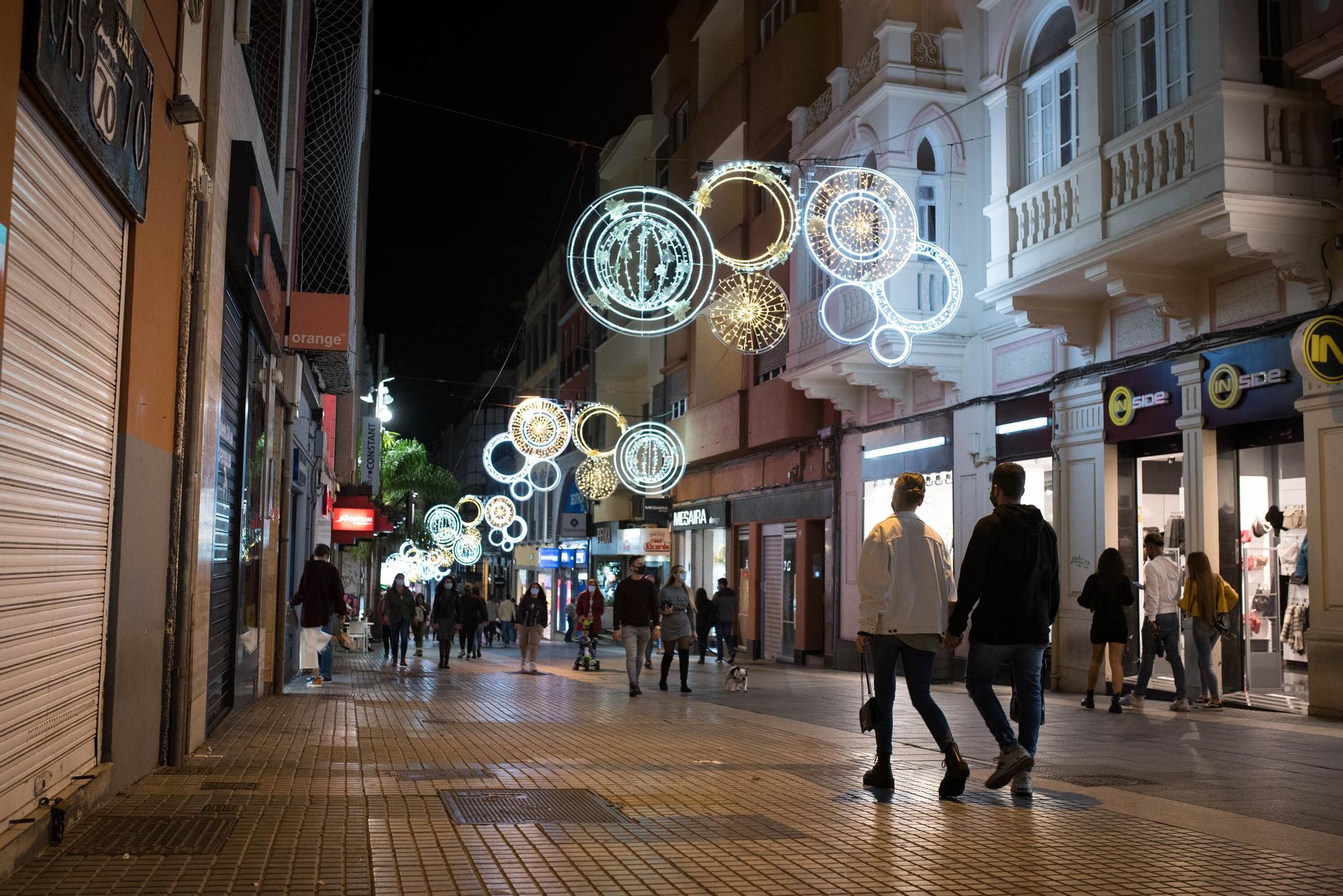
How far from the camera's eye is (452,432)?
11588cm

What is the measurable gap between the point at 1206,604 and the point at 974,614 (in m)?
7.03

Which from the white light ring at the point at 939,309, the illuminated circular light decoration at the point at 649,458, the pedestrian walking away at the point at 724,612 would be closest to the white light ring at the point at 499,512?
the illuminated circular light decoration at the point at 649,458

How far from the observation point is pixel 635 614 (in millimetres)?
17719

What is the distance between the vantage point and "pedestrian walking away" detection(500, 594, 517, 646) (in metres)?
35.3

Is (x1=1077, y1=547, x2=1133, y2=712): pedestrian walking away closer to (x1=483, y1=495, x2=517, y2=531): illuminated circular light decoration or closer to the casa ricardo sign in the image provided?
the casa ricardo sign

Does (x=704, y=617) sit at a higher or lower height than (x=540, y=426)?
lower

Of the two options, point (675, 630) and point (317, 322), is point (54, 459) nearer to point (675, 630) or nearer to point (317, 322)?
point (317, 322)

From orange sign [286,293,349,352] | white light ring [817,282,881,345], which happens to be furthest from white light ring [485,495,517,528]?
orange sign [286,293,349,352]

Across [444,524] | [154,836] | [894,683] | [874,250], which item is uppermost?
[874,250]

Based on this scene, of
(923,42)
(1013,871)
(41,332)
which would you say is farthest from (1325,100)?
(41,332)

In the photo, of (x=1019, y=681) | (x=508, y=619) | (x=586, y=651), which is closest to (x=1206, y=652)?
(x=1019, y=681)

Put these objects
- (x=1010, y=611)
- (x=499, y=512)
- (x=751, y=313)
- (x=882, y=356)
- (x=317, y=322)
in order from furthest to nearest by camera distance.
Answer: (x=499, y=512)
(x=751, y=313)
(x=882, y=356)
(x=317, y=322)
(x=1010, y=611)

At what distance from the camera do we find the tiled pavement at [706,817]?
5441 mm

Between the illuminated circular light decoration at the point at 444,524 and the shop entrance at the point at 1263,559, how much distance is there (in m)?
36.9
